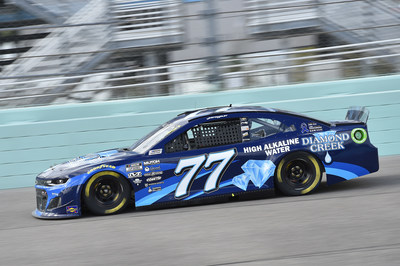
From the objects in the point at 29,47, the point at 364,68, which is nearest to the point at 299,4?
the point at 364,68

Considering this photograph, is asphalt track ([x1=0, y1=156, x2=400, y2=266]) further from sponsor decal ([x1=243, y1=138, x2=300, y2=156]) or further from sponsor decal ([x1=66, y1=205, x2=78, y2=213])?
sponsor decal ([x1=243, y1=138, x2=300, y2=156])

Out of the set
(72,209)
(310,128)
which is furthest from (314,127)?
(72,209)

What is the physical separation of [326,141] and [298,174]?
1.83ft

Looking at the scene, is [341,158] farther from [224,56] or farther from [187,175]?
[224,56]

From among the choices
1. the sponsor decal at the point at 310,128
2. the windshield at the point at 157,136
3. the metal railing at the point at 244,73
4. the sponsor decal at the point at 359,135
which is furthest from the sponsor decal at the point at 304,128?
the metal railing at the point at 244,73

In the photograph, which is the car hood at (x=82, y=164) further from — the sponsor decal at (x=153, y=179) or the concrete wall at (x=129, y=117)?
the concrete wall at (x=129, y=117)

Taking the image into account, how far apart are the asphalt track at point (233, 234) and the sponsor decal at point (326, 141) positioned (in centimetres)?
61

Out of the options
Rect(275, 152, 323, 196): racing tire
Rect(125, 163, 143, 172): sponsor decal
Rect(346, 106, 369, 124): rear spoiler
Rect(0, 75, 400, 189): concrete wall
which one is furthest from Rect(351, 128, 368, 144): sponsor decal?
Rect(0, 75, 400, 189): concrete wall

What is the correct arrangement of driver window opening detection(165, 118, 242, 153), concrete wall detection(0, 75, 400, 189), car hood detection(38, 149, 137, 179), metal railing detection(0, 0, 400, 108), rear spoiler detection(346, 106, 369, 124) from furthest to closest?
metal railing detection(0, 0, 400, 108) → concrete wall detection(0, 75, 400, 189) → rear spoiler detection(346, 106, 369, 124) → driver window opening detection(165, 118, 242, 153) → car hood detection(38, 149, 137, 179)

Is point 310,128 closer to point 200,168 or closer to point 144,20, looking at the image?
point 200,168

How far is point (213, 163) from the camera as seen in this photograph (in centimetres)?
698

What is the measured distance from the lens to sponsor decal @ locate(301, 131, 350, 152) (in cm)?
721

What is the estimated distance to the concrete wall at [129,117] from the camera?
32.6 ft

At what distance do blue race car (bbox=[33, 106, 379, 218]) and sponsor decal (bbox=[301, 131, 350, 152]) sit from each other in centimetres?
1
